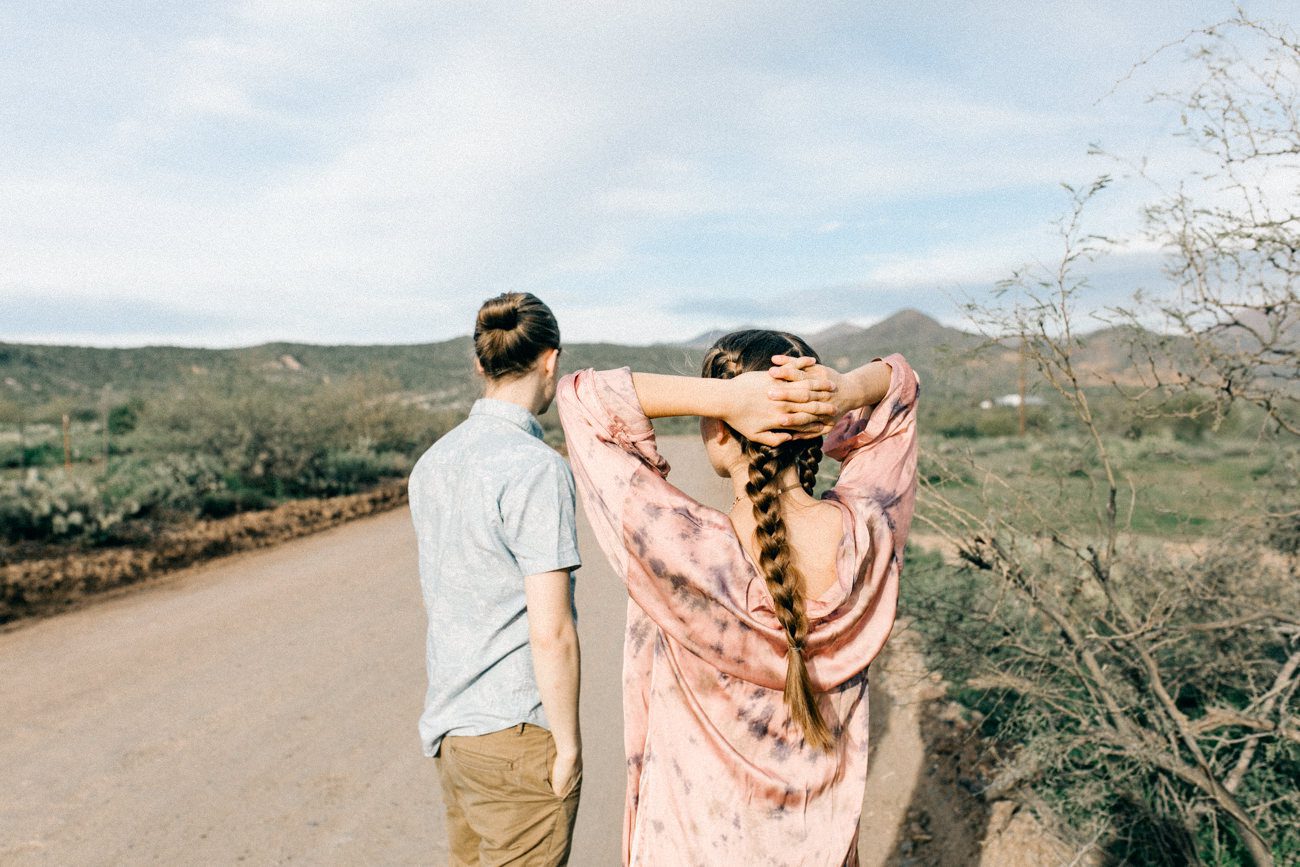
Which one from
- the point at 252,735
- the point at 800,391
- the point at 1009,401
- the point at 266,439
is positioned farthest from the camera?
the point at 1009,401

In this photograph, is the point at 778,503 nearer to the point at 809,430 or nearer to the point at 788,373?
the point at 809,430

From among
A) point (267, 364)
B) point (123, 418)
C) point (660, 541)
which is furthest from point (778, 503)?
point (267, 364)

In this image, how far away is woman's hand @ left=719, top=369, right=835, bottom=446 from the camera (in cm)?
160

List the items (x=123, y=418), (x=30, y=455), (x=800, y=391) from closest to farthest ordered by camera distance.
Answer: (x=800, y=391)
(x=30, y=455)
(x=123, y=418)

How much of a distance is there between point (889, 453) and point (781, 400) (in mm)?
414

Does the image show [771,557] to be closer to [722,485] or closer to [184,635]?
[722,485]

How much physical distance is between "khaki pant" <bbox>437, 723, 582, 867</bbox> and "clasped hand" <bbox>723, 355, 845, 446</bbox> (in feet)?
3.23

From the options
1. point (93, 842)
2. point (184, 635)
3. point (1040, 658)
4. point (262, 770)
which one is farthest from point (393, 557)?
point (1040, 658)

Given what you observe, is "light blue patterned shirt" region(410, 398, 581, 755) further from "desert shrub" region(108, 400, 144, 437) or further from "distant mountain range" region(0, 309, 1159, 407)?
"desert shrub" region(108, 400, 144, 437)

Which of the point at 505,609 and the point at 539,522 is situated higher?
the point at 539,522

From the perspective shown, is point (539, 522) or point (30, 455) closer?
point (539, 522)

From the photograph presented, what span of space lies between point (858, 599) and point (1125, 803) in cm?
292

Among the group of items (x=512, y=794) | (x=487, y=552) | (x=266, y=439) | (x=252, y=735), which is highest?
(x=487, y=552)

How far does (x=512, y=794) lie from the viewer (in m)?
2.08
